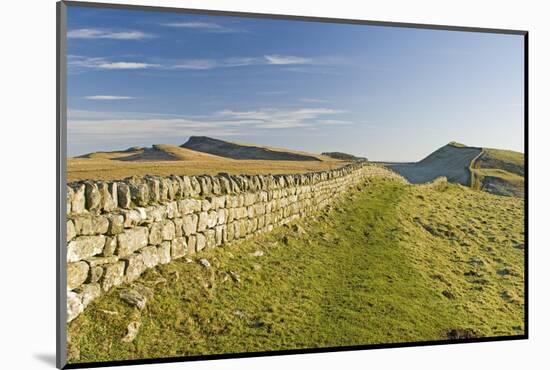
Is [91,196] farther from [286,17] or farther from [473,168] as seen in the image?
[473,168]

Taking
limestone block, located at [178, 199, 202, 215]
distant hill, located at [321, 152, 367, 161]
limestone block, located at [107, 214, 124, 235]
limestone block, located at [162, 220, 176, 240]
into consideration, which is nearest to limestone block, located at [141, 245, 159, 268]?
limestone block, located at [162, 220, 176, 240]

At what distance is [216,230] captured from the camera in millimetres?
8367

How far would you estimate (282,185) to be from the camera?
933 cm

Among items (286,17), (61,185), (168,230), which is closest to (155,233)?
(168,230)

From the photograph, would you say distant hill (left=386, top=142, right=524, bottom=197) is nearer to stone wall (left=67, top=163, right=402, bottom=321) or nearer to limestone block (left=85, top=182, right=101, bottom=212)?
stone wall (left=67, top=163, right=402, bottom=321)

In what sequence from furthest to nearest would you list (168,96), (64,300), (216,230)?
(216,230) → (168,96) → (64,300)

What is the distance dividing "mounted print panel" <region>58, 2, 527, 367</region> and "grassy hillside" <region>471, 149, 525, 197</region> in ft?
0.09

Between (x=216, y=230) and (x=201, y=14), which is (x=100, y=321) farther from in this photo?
(x=201, y=14)

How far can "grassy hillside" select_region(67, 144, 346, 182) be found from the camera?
7137mm

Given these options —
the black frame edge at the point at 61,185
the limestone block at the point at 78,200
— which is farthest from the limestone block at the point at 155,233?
the black frame edge at the point at 61,185

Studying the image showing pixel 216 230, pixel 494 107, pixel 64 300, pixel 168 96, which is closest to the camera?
pixel 64 300

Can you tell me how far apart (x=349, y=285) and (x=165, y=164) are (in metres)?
2.76

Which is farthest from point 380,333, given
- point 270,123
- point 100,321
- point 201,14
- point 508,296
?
point 201,14

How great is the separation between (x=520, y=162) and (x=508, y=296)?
5.85 ft
